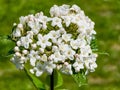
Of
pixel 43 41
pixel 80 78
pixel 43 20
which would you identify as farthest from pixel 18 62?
pixel 80 78

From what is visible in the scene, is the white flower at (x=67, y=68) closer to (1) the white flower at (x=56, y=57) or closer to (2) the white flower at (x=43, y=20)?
(1) the white flower at (x=56, y=57)

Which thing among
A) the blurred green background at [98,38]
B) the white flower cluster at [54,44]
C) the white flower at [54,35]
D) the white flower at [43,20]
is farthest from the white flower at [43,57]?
the blurred green background at [98,38]

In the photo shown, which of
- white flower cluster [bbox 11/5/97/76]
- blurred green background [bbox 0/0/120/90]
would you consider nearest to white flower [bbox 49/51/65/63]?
white flower cluster [bbox 11/5/97/76]

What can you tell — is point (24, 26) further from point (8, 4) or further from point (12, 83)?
point (8, 4)

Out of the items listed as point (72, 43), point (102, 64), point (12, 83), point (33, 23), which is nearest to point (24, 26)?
point (33, 23)

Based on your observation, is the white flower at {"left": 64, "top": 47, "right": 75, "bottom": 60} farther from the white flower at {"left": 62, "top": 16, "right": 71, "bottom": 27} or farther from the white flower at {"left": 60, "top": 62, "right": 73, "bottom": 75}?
the white flower at {"left": 62, "top": 16, "right": 71, "bottom": 27}
